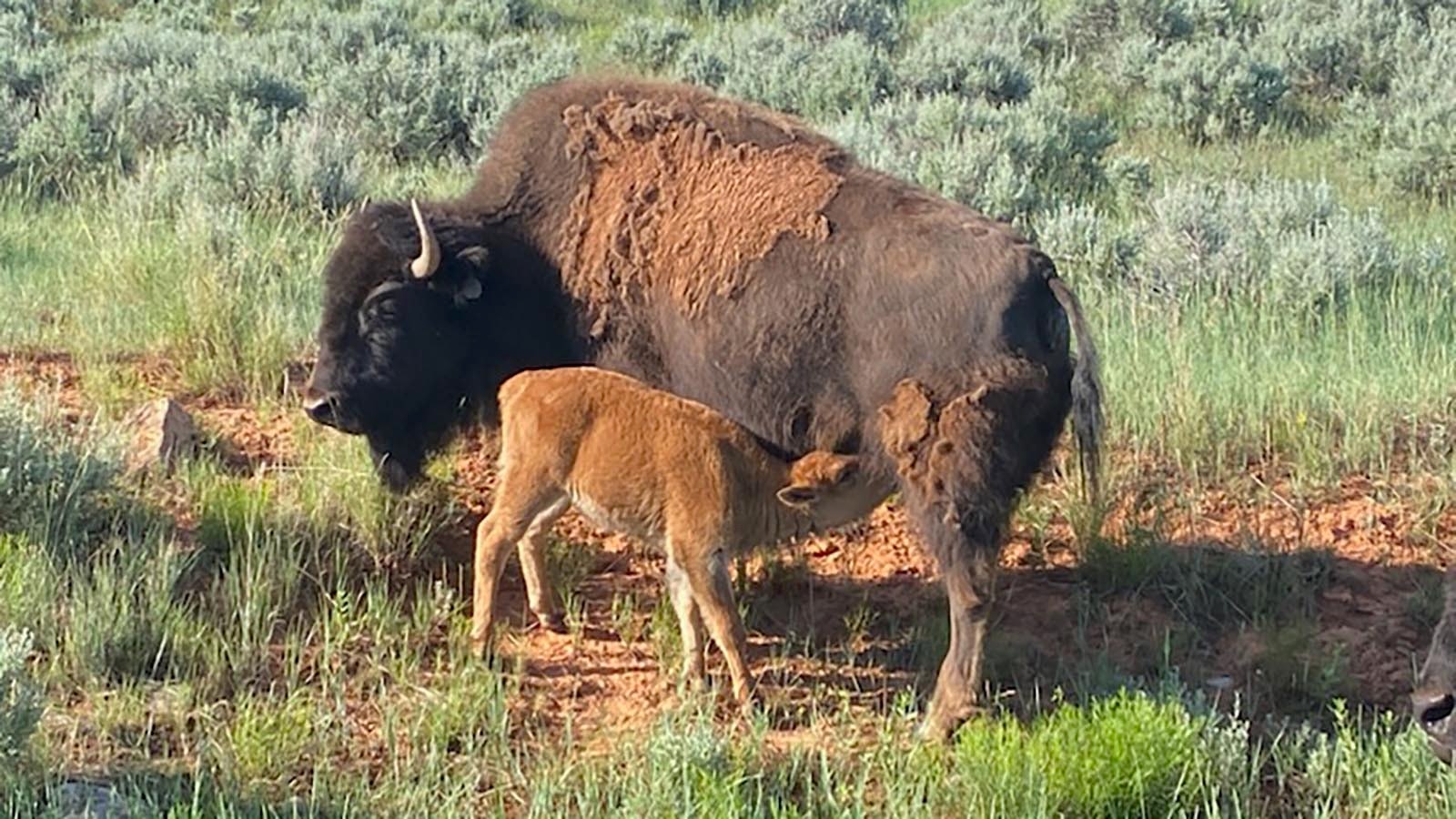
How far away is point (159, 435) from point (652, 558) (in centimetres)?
182

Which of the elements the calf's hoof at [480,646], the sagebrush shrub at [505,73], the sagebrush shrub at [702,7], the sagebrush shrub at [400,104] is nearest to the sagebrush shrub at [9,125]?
the sagebrush shrub at [400,104]

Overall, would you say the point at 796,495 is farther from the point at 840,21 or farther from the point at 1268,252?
the point at 840,21

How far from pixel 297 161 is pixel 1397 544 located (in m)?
7.01

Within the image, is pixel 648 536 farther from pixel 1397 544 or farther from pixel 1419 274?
pixel 1419 274

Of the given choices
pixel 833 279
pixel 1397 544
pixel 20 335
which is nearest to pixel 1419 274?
pixel 1397 544

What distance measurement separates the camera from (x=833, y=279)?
558cm

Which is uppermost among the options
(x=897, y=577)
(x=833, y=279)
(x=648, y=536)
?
(x=833, y=279)

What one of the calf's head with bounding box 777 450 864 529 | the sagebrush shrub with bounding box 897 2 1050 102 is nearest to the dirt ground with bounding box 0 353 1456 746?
the calf's head with bounding box 777 450 864 529

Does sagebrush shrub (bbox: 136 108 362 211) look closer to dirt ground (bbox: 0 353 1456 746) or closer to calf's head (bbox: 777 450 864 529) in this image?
dirt ground (bbox: 0 353 1456 746)

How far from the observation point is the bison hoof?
608 cm

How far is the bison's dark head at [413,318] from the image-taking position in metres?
6.20

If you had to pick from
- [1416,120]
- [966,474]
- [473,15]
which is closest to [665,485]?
[966,474]

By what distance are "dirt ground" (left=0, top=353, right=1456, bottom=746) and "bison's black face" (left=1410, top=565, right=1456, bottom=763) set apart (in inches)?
41.7

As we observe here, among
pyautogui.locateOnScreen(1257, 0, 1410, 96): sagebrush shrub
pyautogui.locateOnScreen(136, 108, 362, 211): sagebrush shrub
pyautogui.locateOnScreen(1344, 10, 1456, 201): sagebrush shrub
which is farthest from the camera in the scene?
pyautogui.locateOnScreen(1257, 0, 1410, 96): sagebrush shrub
